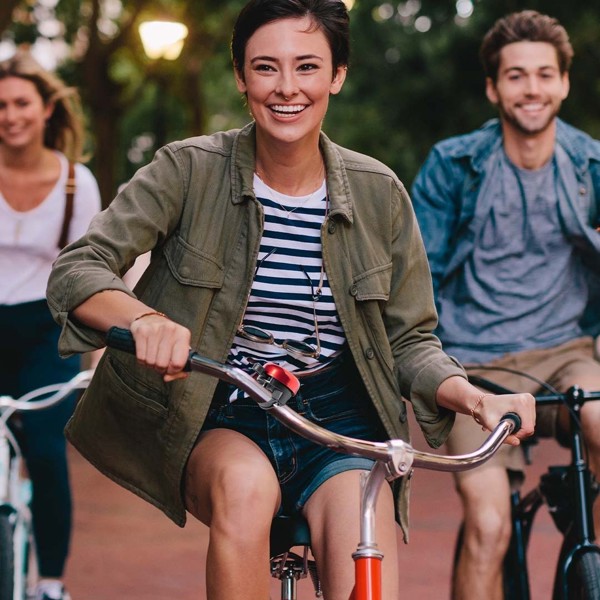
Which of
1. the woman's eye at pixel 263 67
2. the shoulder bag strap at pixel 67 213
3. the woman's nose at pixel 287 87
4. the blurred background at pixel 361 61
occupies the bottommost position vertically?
the woman's nose at pixel 287 87

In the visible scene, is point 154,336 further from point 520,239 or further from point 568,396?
point 520,239

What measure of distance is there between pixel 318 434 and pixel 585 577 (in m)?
1.81

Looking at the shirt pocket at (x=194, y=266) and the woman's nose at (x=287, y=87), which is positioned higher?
the woman's nose at (x=287, y=87)

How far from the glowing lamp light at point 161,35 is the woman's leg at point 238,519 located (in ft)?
44.8

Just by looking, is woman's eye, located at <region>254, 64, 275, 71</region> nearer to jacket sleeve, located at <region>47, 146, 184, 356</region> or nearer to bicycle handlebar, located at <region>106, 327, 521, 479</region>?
jacket sleeve, located at <region>47, 146, 184, 356</region>

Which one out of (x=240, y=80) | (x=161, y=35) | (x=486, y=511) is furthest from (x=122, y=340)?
(x=161, y=35)

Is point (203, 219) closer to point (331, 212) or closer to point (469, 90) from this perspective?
point (331, 212)

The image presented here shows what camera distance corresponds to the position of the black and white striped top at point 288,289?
3.36 m

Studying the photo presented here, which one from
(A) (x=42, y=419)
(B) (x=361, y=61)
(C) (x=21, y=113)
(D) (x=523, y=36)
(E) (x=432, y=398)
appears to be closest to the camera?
(E) (x=432, y=398)

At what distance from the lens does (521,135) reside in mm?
4965

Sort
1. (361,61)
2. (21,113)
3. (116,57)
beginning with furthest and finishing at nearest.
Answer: (116,57), (361,61), (21,113)

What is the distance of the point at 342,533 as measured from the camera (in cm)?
313

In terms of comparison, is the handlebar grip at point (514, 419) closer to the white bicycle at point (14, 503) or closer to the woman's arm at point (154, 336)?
the woman's arm at point (154, 336)

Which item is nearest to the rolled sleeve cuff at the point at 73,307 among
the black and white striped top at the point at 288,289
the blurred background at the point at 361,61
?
the black and white striped top at the point at 288,289
